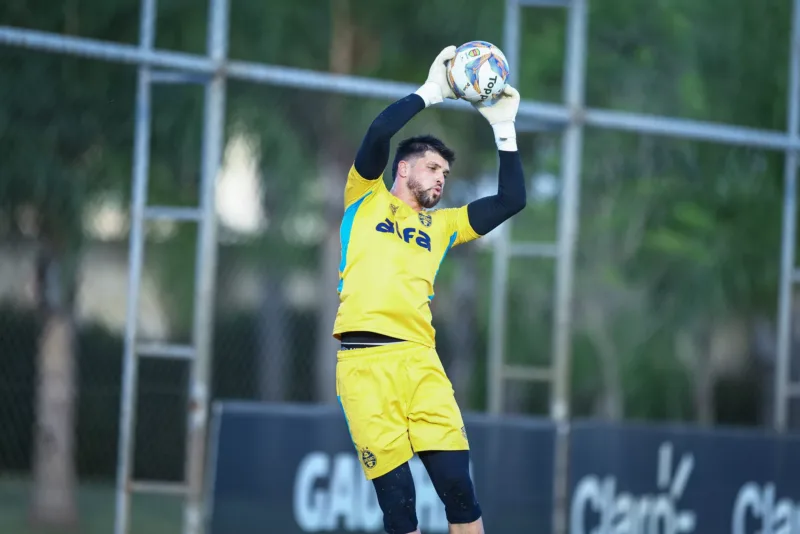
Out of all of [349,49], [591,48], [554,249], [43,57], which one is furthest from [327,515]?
Answer: [591,48]

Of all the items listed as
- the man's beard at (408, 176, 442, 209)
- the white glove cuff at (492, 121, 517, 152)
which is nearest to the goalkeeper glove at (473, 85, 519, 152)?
the white glove cuff at (492, 121, 517, 152)

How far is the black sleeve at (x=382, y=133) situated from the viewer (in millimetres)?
5031

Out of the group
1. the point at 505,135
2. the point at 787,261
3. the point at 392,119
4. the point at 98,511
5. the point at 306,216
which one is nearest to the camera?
the point at 392,119

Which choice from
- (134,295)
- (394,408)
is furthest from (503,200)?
(134,295)

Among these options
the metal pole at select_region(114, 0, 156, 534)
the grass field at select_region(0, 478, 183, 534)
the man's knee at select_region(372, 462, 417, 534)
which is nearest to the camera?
the man's knee at select_region(372, 462, 417, 534)

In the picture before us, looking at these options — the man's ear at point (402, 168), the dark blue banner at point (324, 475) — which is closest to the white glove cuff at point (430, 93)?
the man's ear at point (402, 168)

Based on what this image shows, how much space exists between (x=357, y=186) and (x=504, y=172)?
710 millimetres

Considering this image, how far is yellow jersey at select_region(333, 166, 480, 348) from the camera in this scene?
5.21 metres

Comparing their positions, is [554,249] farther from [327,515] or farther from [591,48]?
[591,48]

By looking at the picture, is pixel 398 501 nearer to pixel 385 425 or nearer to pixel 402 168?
pixel 385 425

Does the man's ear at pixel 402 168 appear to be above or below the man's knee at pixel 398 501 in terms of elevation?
above

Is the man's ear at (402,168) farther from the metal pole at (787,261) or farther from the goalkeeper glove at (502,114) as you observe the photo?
the metal pole at (787,261)

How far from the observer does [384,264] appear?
524 cm

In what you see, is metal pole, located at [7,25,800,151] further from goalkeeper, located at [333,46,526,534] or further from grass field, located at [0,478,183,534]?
grass field, located at [0,478,183,534]
